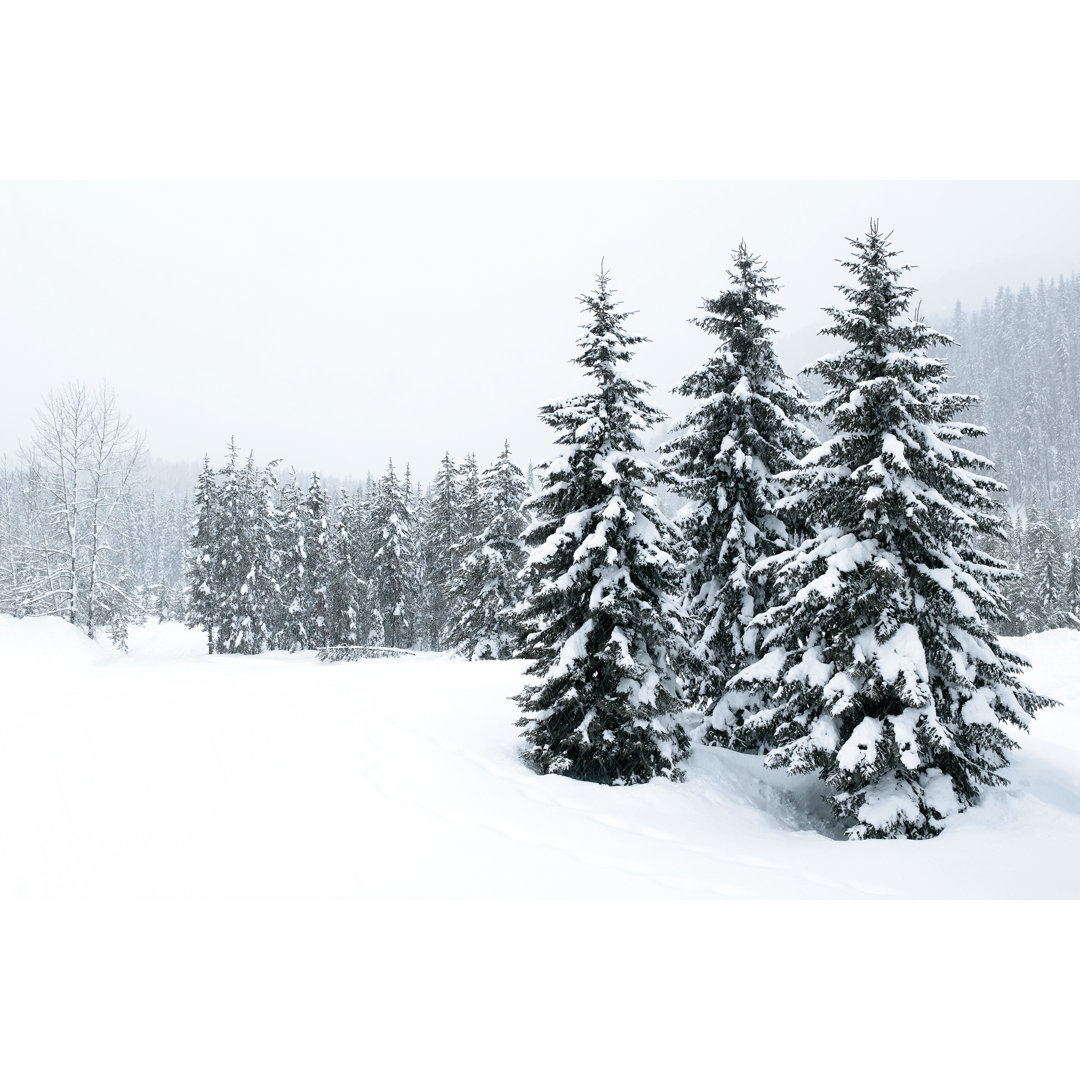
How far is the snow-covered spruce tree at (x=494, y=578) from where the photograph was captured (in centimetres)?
3094

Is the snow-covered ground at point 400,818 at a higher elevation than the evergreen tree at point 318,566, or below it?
below

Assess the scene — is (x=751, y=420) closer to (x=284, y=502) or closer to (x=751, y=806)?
(x=751, y=806)

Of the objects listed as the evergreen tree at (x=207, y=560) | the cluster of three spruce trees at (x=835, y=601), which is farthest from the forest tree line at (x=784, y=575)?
the evergreen tree at (x=207, y=560)

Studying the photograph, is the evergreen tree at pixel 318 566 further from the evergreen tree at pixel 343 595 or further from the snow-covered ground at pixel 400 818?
the snow-covered ground at pixel 400 818

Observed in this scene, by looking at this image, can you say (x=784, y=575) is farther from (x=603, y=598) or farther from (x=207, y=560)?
(x=207, y=560)

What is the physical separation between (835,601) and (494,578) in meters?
22.5

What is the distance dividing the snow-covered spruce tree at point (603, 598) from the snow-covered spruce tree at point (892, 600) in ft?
7.15

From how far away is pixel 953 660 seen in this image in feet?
33.4

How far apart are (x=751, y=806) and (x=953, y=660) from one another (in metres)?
4.36

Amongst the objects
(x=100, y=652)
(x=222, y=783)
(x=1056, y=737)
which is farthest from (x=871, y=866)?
(x=100, y=652)

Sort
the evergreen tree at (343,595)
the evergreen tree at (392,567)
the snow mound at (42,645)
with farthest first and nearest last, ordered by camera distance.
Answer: the evergreen tree at (392,567) < the evergreen tree at (343,595) < the snow mound at (42,645)

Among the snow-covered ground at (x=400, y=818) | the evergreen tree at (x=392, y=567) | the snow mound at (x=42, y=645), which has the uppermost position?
the evergreen tree at (x=392, y=567)

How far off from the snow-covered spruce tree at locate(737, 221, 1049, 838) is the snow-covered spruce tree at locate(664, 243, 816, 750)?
272 cm

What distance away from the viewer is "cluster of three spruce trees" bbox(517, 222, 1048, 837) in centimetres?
999
